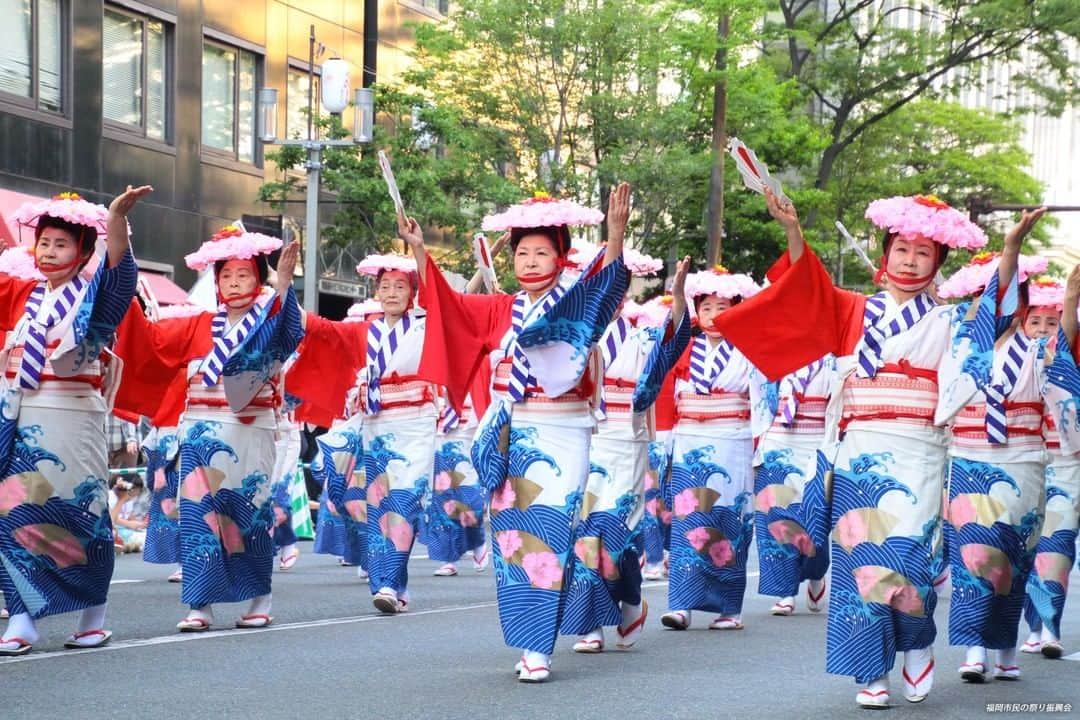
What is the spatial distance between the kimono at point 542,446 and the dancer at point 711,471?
2.08 meters

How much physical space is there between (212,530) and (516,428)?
6.27 ft

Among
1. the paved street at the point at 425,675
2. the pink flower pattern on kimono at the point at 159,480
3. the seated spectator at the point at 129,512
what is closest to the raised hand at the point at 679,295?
the paved street at the point at 425,675

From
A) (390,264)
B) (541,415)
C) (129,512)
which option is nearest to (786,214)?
(541,415)

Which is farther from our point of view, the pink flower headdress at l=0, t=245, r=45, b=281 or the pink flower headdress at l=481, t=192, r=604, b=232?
the pink flower headdress at l=0, t=245, r=45, b=281

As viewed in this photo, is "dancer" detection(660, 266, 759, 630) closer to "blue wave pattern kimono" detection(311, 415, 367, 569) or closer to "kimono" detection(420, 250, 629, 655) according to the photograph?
"kimono" detection(420, 250, 629, 655)

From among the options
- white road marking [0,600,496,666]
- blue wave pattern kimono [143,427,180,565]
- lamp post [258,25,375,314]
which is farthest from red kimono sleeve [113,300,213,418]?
lamp post [258,25,375,314]

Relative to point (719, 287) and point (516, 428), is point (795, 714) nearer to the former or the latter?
point (516, 428)

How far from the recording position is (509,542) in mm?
7469

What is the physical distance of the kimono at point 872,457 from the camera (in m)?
6.76

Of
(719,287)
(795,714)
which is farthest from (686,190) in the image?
(795,714)

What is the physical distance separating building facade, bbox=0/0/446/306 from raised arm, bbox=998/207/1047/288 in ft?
41.1

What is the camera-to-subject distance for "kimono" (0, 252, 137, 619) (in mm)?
7688

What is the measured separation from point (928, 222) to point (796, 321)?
0.65 meters

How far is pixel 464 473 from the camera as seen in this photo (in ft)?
45.7
